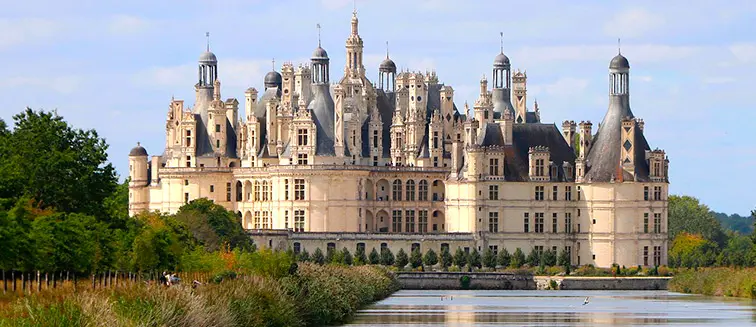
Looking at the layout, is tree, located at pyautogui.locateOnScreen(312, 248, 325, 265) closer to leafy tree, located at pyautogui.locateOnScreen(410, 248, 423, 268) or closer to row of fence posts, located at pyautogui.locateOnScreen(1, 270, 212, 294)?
leafy tree, located at pyautogui.locateOnScreen(410, 248, 423, 268)

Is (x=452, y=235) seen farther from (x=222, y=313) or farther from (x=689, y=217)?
(x=222, y=313)

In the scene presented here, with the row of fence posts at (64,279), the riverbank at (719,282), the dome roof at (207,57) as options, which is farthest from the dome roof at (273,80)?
the row of fence posts at (64,279)

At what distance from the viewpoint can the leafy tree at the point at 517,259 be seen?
128750mm

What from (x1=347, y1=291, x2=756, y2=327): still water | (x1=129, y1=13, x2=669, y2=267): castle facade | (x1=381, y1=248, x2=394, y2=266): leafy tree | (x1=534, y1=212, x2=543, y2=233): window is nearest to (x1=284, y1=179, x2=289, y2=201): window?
(x1=129, y1=13, x2=669, y2=267): castle facade

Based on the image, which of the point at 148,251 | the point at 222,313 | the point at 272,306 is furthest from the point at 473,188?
the point at 222,313

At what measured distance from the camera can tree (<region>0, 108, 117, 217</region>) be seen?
68.9m

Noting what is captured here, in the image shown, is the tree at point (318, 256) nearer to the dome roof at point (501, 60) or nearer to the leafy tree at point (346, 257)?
the leafy tree at point (346, 257)

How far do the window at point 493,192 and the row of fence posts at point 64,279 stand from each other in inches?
2493

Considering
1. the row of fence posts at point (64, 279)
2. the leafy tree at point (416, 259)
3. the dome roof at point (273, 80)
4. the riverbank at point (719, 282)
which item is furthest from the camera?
the dome roof at point (273, 80)

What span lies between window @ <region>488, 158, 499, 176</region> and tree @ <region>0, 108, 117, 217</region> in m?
61.6

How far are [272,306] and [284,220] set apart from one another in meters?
80.6

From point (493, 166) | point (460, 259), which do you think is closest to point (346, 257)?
point (460, 259)

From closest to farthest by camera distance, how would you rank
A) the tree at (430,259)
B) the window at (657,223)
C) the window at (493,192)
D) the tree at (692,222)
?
the tree at (430,259) → the window at (493,192) → the window at (657,223) → the tree at (692,222)

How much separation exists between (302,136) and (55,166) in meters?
68.7
